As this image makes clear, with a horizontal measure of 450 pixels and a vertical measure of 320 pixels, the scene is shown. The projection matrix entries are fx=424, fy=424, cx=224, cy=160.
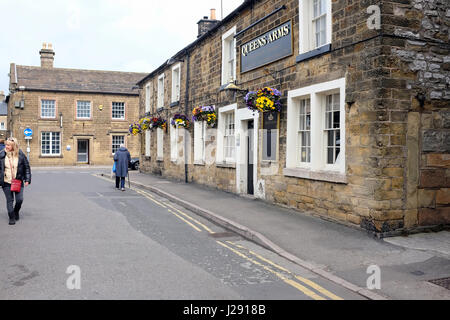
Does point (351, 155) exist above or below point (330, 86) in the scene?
below

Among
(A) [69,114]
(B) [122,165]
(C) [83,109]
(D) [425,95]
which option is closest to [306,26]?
(D) [425,95]

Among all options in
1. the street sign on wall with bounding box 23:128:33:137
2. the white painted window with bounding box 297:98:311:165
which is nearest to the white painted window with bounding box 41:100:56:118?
the street sign on wall with bounding box 23:128:33:137

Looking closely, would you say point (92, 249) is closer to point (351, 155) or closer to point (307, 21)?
point (351, 155)

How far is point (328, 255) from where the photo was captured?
655 cm

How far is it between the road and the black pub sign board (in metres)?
4.76

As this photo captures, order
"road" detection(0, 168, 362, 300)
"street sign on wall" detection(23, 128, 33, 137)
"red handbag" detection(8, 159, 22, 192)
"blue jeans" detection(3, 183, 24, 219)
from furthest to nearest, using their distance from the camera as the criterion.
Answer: "street sign on wall" detection(23, 128, 33, 137), "red handbag" detection(8, 159, 22, 192), "blue jeans" detection(3, 183, 24, 219), "road" detection(0, 168, 362, 300)

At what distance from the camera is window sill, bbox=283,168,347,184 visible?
8.60m

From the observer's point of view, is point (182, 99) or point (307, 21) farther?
point (182, 99)

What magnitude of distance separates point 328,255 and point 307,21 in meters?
5.88

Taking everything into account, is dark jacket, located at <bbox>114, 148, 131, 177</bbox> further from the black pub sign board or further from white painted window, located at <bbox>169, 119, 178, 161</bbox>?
the black pub sign board

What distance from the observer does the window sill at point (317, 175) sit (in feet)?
28.2

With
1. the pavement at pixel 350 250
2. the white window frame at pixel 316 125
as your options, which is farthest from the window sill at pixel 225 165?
the white window frame at pixel 316 125
